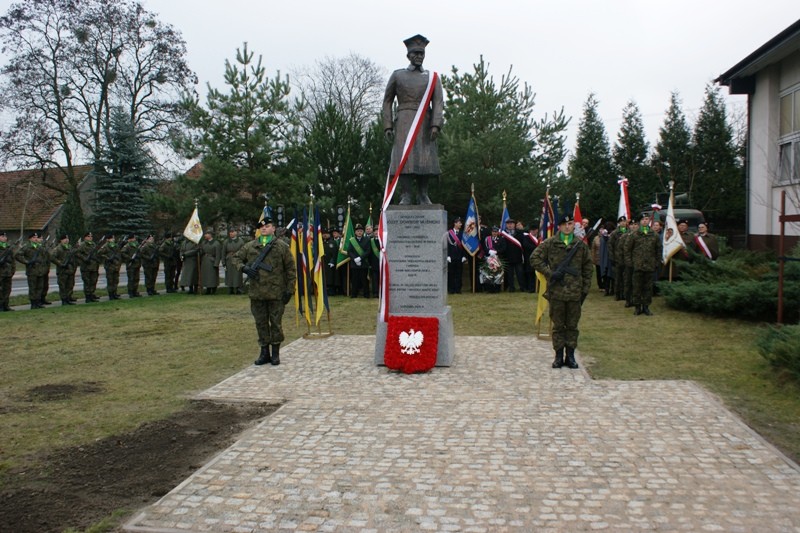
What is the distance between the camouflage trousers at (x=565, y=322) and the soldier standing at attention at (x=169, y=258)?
1464cm

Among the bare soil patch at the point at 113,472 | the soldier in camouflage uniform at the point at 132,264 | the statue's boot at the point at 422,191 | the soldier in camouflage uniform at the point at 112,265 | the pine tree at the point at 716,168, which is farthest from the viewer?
the pine tree at the point at 716,168

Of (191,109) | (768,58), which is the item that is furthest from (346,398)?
(191,109)

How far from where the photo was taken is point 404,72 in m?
8.82

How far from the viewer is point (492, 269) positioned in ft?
59.6

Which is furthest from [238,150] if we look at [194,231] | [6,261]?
[6,261]

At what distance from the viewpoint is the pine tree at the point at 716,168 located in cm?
3384

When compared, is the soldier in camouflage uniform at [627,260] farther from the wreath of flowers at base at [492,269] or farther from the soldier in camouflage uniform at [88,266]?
the soldier in camouflage uniform at [88,266]

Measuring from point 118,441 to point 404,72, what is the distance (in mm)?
5837

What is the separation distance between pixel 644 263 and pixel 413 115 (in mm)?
6099

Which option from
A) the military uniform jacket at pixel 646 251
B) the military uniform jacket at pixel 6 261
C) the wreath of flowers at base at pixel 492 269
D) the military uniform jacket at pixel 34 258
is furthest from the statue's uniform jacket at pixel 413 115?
the military uniform jacket at pixel 34 258

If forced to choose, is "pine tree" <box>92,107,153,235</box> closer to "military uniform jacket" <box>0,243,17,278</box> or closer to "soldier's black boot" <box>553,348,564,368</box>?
"military uniform jacket" <box>0,243,17,278</box>

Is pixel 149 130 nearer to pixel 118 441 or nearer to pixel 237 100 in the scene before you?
pixel 237 100

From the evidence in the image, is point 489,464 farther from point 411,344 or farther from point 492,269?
point 492,269

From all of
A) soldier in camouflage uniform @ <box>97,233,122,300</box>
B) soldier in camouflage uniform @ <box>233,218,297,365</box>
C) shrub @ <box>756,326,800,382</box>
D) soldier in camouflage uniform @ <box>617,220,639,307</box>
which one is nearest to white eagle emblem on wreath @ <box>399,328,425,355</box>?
soldier in camouflage uniform @ <box>233,218,297,365</box>
